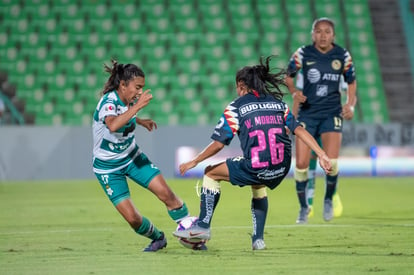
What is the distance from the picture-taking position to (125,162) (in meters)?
7.75

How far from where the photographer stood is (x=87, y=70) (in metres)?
20.9

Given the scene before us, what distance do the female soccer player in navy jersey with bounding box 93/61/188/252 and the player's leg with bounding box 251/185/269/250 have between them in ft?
2.05

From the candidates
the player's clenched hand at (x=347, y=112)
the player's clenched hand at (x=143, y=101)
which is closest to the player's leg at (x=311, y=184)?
the player's clenched hand at (x=347, y=112)

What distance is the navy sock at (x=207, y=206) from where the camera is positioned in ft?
24.5

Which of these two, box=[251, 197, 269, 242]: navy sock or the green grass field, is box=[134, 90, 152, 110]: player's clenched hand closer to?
the green grass field

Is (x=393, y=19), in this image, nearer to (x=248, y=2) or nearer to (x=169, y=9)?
(x=248, y=2)

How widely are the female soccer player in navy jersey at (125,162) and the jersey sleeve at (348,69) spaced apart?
3.56 meters

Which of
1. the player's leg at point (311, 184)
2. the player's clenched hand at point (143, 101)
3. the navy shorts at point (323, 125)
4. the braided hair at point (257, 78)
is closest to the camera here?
the player's clenched hand at point (143, 101)

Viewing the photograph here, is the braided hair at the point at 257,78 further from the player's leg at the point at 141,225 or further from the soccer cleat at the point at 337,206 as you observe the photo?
the soccer cleat at the point at 337,206

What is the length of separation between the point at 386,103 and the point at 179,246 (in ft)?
46.5

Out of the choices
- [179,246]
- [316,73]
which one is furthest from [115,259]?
[316,73]

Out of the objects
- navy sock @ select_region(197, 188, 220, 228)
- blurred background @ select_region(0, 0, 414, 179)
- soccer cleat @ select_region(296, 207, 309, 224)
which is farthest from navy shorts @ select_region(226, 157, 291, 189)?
blurred background @ select_region(0, 0, 414, 179)

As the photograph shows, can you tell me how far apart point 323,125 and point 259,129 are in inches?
126

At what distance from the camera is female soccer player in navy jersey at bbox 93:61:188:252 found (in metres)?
7.61
